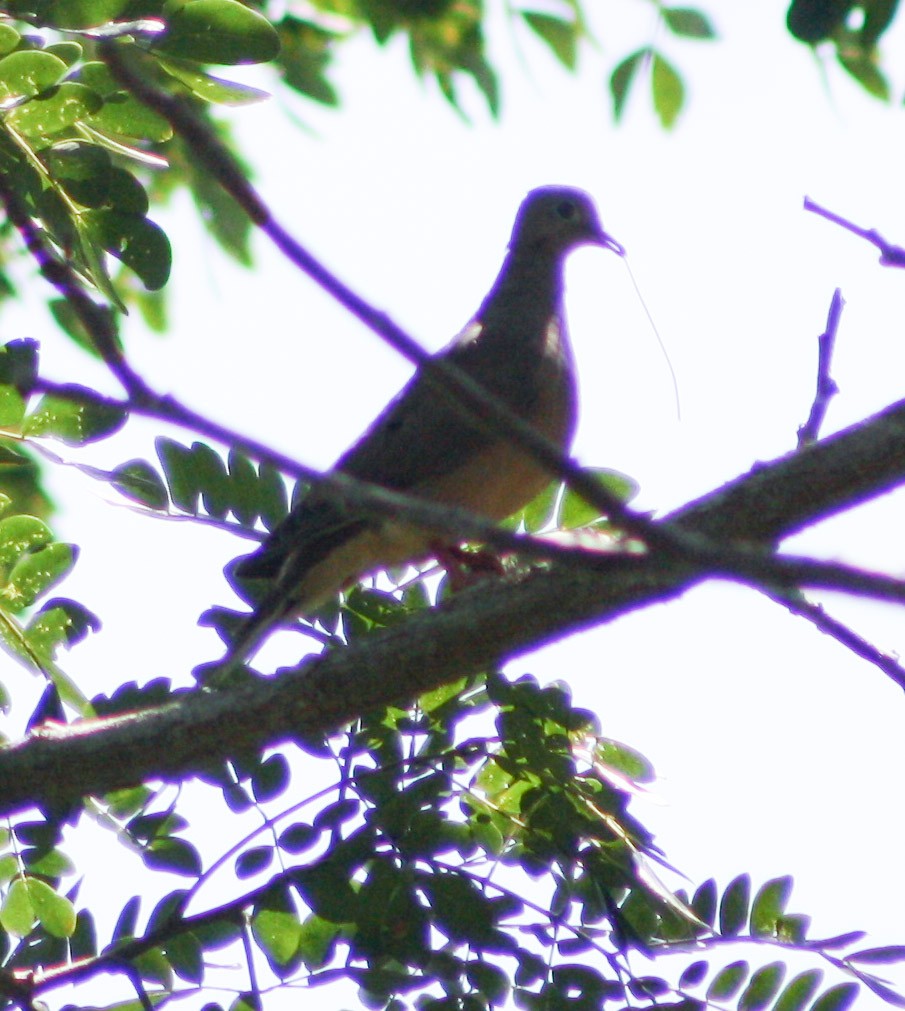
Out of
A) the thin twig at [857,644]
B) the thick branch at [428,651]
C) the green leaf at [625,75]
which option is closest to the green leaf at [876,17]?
the thin twig at [857,644]

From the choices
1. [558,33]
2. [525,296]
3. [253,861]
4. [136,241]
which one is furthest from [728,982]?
[525,296]

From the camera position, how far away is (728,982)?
10.6 ft

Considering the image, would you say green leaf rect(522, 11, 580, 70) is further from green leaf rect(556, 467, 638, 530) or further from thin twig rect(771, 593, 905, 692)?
thin twig rect(771, 593, 905, 692)

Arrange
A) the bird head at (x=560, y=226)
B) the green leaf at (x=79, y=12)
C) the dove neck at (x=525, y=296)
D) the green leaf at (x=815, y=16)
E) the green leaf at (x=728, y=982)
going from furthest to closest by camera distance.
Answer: the bird head at (x=560, y=226), the dove neck at (x=525, y=296), the green leaf at (x=79, y=12), the green leaf at (x=728, y=982), the green leaf at (x=815, y=16)

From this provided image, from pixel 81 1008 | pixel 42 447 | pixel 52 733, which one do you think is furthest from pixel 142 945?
pixel 42 447

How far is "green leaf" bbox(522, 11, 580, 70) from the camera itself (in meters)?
4.39

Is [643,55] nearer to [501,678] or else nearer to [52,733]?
[501,678]

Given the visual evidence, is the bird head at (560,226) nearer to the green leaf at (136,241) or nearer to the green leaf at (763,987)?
the green leaf at (136,241)

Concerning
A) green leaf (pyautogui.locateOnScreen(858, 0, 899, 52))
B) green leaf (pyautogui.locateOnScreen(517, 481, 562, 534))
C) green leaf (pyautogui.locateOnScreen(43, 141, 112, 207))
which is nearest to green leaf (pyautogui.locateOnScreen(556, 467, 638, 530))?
green leaf (pyautogui.locateOnScreen(517, 481, 562, 534))

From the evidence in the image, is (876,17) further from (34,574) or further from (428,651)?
(34,574)

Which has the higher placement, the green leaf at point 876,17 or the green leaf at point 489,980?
the green leaf at point 876,17

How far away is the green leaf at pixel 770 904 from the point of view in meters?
3.37

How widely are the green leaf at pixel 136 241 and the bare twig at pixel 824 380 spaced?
5.09 ft

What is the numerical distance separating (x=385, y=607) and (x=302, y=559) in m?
0.39
